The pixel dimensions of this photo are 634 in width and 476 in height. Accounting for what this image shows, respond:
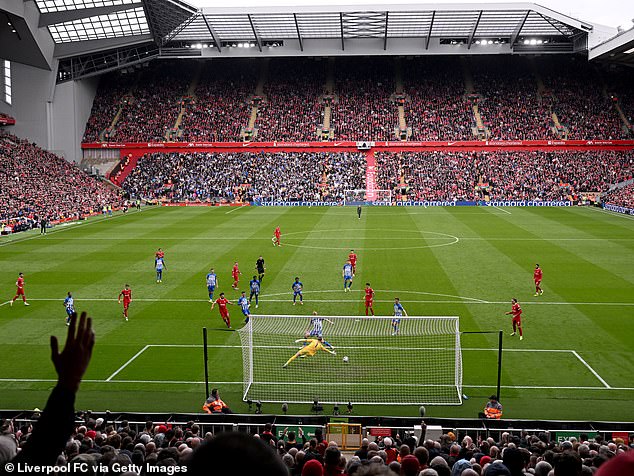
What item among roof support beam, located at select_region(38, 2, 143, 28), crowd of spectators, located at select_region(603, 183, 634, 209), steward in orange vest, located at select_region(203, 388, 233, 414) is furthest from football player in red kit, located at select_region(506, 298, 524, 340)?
roof support beam, located at select_region(38, 2, 143, 28)

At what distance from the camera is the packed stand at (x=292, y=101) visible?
81875mm

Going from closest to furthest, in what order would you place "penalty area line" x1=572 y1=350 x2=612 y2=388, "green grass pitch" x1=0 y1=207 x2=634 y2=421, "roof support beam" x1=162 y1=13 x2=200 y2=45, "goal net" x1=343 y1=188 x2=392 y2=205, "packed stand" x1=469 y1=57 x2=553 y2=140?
"green grass pitch" x1=0 y1=207 x2=634 y2=421 < "penalty area line" x1=572 y1=350 x2=612 y2=388 < "roof support beam" x1=162 y1=13 x2=200 y2=45 < "goal net" x1=343 y1=188 x2=392 y2=205 < "packed stand" x1=469 y1=57 x2=553 y2=140

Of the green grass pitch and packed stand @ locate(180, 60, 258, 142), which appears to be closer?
the green grass pitch

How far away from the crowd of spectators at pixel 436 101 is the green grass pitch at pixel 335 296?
28.5 metres

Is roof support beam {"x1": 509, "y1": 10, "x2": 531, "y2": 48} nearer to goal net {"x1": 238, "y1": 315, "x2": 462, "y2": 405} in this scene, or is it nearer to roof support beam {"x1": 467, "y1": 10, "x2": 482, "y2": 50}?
roof support beam {"x1": 467, "y1": 10, "x2": 482, "y2": 50}

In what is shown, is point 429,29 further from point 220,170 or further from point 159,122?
point 159,122

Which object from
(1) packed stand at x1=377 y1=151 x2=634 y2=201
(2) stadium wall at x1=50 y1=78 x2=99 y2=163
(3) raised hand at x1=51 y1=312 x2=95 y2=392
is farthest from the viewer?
(2) stadium wall at x1=50 y1=78 x2=99 y2=163

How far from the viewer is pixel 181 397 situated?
1720 cm

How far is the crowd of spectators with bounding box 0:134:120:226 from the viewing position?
2106 inches

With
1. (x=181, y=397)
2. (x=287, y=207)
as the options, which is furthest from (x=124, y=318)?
(x=287, y=207)

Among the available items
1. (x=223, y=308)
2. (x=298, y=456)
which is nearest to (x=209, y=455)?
(x=298, y=456)

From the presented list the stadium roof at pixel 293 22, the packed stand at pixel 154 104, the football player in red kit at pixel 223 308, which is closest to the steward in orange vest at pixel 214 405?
the football player in red kit at pixel 223 308

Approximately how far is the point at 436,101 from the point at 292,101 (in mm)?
19374

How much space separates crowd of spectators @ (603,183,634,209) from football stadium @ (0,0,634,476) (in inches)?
35.4
